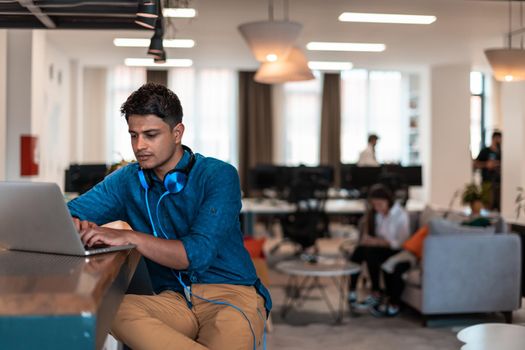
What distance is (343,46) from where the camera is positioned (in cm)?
1137

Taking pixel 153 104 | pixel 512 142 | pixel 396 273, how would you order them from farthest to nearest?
pixel 512 142 < pixel 396 273 < pixel 153 104

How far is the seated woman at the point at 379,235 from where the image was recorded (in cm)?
655

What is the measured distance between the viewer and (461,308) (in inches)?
226

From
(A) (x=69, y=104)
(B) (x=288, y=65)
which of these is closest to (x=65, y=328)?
(B) (x=288, y=65)

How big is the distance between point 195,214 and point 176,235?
108 millimetres

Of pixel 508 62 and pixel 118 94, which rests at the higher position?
pixel 118 94

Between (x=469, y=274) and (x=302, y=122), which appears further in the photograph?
(x=302, y=122)

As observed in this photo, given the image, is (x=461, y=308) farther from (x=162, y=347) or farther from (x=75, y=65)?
(x=75, y=65)

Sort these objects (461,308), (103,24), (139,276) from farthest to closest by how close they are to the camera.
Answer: (461,308) → (103,24) → (139,276)

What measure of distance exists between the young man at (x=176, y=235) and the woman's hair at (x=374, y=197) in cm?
419

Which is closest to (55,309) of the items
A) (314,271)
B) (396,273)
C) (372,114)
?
(314,271)

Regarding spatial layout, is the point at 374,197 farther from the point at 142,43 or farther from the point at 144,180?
the point at 142,43

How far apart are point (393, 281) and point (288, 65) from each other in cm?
311

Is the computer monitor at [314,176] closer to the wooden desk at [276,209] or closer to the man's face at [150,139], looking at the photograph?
the wooden desk at [276,209]
